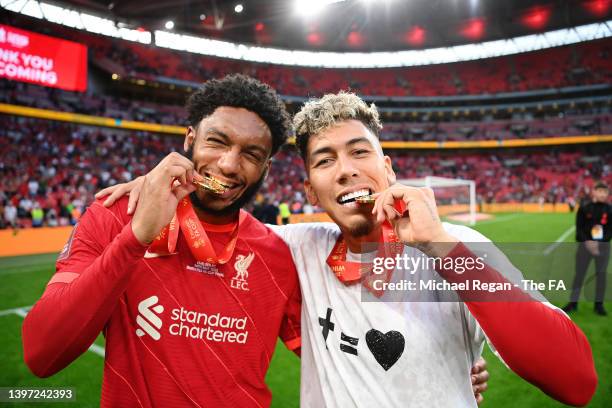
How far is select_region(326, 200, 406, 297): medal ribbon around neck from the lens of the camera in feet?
5.28

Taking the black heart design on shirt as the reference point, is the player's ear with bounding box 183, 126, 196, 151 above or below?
above

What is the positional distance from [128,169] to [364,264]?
27681 mm

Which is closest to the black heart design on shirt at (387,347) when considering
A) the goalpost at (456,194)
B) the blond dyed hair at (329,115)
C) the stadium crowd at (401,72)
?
the blond dyed hair at (329,115)

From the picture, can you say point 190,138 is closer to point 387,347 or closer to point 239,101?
point 239,101

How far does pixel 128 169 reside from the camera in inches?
1028

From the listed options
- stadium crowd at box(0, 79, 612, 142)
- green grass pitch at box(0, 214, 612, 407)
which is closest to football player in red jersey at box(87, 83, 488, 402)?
green grass pitch at box(0, 214, 612, 407)

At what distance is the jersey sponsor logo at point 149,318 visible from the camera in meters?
1.74

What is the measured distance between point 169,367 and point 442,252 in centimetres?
135

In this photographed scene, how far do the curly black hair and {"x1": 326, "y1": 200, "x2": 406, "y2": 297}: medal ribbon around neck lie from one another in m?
0.77

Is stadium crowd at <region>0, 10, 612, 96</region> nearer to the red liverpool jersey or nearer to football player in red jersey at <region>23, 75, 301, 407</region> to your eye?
football player in red jersey at <region>23, 75, 301, 407</region>

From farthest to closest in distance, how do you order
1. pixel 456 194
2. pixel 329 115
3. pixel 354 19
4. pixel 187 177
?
1. pixel 354 19
2. pixel 456 194
3. pixel 329 115
4. pixel 187 177

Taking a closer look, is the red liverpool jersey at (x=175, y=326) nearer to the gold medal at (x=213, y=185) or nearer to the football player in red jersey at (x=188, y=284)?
the football player in red jersey at (x=188, y=284)

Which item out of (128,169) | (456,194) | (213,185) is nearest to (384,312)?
(213,185)

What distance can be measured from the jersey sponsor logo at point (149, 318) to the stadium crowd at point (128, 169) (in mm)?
10828
